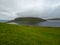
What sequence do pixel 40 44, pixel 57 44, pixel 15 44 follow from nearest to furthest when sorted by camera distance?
pixel 15 44 → pixel 40 44 → pixel 57 44

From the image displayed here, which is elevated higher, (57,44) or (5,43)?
(5,43)

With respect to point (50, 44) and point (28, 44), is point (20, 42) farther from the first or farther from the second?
point (50, 44)

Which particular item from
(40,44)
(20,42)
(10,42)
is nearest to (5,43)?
(10,42)

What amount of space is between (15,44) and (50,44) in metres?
5.50

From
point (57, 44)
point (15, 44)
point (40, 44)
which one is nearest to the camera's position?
point (15, 44)

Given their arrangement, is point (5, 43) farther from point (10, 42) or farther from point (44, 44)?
point (44, 44)

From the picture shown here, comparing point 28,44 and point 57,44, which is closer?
point 28,44

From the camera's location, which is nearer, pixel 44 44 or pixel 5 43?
pixel 5 43

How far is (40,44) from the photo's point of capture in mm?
17156

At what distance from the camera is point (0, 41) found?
1628 cm

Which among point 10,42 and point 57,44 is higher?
point 10,42

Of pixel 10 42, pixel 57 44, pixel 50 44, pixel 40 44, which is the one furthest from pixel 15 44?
pixel 57 44

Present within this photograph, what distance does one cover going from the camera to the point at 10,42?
16.1m

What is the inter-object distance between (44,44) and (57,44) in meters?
A: 2.42
